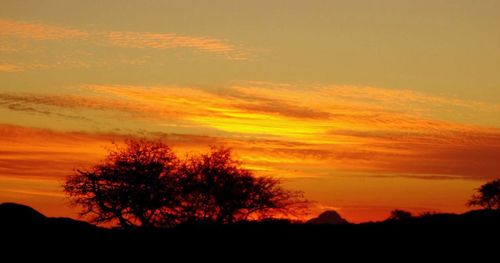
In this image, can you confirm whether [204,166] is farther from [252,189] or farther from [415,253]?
[415,253]

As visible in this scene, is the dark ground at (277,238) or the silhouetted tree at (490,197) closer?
the dark ground at (277,238)

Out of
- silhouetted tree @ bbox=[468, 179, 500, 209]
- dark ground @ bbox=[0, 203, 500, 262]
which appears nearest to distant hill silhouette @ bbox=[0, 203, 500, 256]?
dark ground @ bbox=[0, 203, 500, 262]

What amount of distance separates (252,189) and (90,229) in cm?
1984

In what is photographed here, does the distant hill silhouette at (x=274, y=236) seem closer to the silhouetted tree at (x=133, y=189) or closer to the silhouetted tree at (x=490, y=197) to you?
the silhouetted tree at (x=133, y=189)

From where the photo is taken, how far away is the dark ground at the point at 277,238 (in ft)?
130

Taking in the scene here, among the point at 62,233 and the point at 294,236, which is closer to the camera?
the point at 294,236

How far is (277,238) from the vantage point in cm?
4325

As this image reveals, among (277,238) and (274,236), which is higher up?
(274,236)

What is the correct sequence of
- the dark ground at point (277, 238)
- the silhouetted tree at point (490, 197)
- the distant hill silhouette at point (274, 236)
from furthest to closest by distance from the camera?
the silhouetted tree at point (490, 197) → the distant hill silhouette at point (274, 236) → the dark ground at point (277, 238)

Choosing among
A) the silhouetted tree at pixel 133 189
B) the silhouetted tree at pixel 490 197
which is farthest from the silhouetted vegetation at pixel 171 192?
the silhouetted tree at pixel 490 197

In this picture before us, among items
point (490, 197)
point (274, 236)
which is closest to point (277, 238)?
point (274, 236)

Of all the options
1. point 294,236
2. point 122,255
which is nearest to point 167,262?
point 122,255

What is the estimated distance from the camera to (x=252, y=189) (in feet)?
223

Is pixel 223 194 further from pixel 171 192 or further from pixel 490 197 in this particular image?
pixel 490 197
